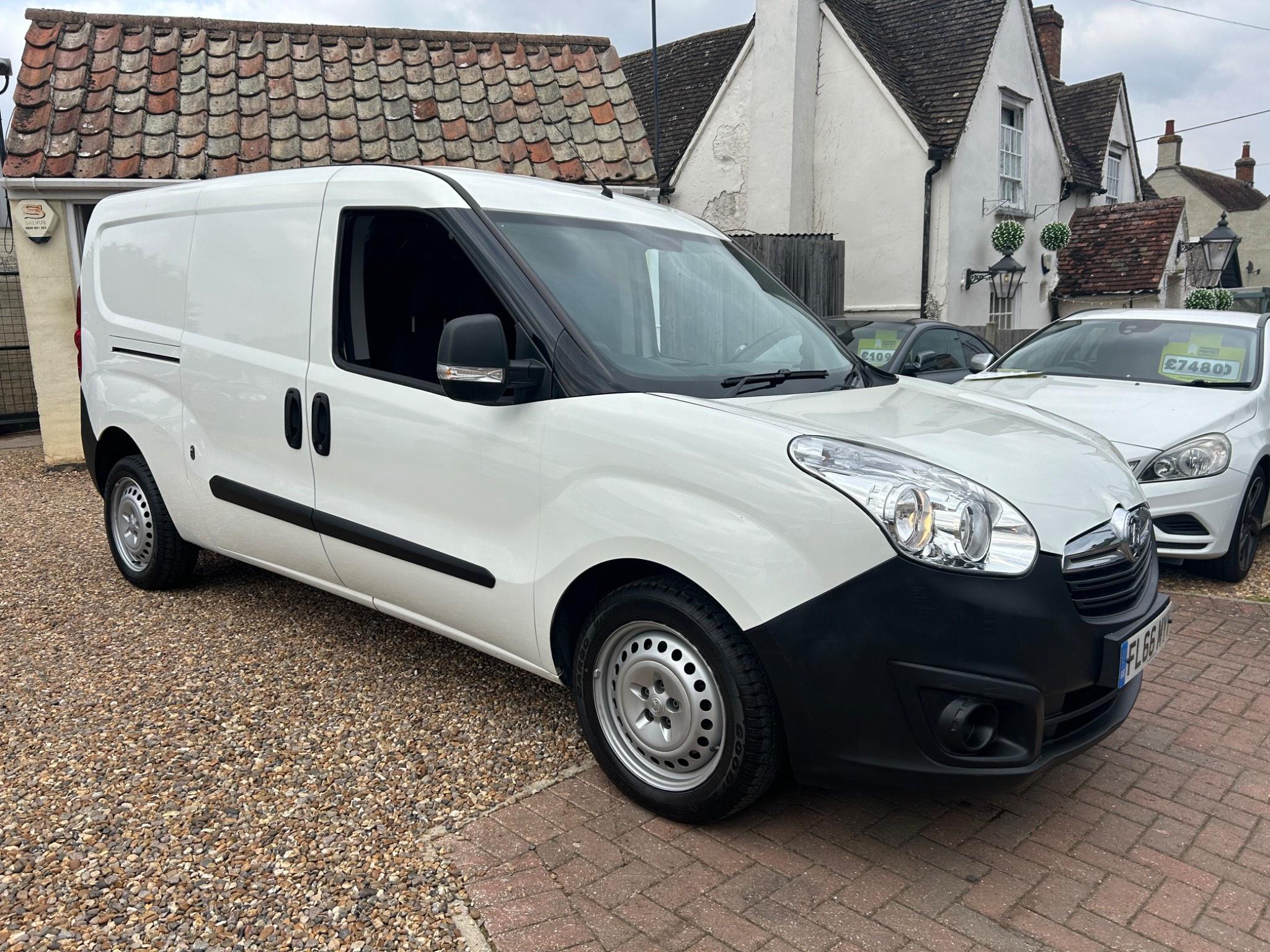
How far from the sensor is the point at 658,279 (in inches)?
151

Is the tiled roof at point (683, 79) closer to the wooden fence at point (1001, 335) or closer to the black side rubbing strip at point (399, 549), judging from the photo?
the wooden fence at point (1001, 335)

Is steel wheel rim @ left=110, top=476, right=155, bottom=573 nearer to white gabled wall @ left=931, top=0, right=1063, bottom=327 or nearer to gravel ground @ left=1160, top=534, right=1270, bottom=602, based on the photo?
gravel ground @ left=1160, top=534, right=1270, bottom=602

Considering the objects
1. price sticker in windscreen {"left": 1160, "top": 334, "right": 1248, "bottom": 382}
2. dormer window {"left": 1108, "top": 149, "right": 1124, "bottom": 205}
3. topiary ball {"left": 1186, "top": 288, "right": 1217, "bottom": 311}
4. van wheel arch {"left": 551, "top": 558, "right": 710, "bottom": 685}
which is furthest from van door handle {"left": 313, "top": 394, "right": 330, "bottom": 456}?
dormer window {"left": 1108, "top": 149, "right": 1124, "bottom": 205}

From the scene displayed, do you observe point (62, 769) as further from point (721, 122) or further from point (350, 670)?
point (721, 122)

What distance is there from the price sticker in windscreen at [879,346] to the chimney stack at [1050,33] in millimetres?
17083

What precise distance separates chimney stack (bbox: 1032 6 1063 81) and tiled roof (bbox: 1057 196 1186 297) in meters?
4.19

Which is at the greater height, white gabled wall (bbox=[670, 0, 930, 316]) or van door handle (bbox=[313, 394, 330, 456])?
white gabled wall (bbox=[670, 0, 930, 316])

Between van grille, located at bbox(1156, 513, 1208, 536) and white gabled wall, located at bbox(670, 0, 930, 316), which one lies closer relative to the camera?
van grille, located at bbox(1156, 513, 1208, 536)

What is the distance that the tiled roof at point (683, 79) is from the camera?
18.1m

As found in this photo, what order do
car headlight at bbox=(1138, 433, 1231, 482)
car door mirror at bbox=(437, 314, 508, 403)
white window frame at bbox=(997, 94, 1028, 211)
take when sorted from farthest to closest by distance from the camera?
white window frame at bbox=(997, 94, 1028, 211)
car headlight at bbox=(1138, 433, 1231, 482)
car door mirror at bbox=(437, 314, 508, 403)

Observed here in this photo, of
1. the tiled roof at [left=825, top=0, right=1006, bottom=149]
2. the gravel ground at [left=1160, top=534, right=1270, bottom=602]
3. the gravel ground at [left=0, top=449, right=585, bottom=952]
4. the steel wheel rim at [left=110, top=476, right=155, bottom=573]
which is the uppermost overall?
the tiled roof at [left=825, top=0, right=1006, bottom=149]

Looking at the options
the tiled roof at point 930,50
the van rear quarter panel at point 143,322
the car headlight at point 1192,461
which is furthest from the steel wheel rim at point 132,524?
the tiled roof at point 930,50

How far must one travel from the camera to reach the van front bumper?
2.59 metres

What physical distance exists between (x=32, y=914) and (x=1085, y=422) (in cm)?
547
